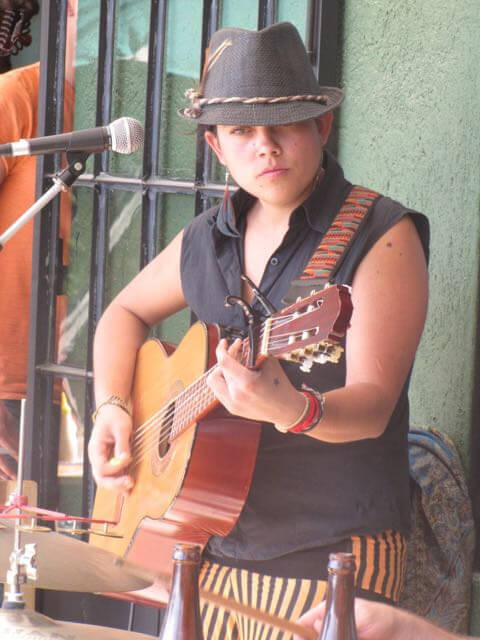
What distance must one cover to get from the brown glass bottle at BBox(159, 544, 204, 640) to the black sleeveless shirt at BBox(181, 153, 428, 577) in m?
0.81

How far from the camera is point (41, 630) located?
1371 millimetres

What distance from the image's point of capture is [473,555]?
2576mm

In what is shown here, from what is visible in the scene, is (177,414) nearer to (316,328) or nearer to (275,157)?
(275,157)

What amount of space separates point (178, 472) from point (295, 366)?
285 millimetres

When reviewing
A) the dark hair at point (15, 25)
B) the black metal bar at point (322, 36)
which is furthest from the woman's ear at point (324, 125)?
the dark hair at point (15, 25)

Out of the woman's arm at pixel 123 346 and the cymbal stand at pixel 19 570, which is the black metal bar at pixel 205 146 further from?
the cymbal stand at pixel 19 570

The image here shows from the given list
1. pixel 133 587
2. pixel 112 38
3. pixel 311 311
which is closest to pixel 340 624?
pixel 133 587

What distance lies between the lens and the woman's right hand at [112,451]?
94.6 inches

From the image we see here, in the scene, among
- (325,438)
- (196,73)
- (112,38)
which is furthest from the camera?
(112,38)

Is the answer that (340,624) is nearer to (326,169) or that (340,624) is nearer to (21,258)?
(326,169)

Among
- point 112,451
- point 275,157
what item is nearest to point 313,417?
point 275,157

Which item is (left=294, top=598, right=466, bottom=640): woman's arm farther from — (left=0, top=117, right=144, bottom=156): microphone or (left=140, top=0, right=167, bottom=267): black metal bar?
(left=140, top=0, right=167, bottom=267): black metal bar

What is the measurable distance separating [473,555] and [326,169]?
935 mm

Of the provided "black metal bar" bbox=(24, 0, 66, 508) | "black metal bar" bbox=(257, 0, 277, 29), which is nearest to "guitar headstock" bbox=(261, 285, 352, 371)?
"black metal bar" bbox=(257, 0, 277, 29)
